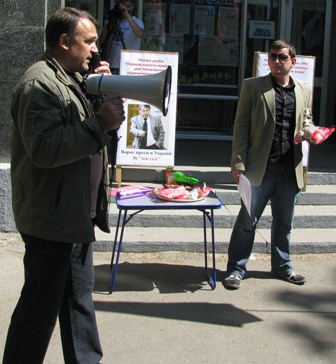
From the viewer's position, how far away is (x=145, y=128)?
6371mm

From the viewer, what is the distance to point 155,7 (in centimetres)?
941

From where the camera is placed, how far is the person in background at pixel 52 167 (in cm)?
243

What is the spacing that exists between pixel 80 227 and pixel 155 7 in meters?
7.46

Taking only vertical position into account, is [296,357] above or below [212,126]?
below

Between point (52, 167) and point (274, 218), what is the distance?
9.15 ft

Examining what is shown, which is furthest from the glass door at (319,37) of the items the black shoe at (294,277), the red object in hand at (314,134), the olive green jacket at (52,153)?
the olive green jacket at (52,153)

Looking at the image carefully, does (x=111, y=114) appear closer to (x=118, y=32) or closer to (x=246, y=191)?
(x=246, y=191)

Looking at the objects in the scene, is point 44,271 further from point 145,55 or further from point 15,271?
point 145,55

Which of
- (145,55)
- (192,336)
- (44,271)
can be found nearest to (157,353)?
(192,336)

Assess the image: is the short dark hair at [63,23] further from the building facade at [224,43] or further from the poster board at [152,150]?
the building facade at [224,43]

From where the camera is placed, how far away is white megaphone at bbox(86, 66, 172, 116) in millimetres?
2541

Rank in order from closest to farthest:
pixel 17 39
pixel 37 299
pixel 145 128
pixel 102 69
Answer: pixel 37 299
pixel 102 69
pixel 17 39
pixel 145 128

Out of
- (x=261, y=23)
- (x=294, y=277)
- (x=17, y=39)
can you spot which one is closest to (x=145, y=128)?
(x=17, y=39)

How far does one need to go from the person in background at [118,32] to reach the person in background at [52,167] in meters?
4.75
